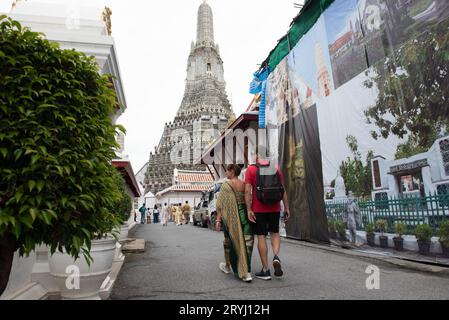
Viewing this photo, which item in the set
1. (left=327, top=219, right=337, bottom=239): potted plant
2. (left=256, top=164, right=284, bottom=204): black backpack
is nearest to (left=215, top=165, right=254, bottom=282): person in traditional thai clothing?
(left=256, top=164, right=284, bottom=204): black backpack

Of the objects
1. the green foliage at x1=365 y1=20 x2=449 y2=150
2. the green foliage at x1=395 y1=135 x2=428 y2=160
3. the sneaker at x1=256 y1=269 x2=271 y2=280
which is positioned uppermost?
the green foliage at x1=365 y1=20 x2=449 y2=150

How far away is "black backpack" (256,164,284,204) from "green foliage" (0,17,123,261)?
91.3 inches

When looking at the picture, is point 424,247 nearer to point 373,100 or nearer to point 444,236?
point 444,236

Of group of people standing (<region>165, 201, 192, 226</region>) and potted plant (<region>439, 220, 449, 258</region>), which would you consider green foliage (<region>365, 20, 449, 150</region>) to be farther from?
group of people standing (<region>165, 201, 192, 226</region>)

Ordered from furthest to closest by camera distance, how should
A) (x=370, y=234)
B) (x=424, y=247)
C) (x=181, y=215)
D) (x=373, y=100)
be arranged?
(x=181, y=215) < (x=370, y=234) < (x=373, y=100) < (x=424, y=247)

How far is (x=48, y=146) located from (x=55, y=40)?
331 centimetres

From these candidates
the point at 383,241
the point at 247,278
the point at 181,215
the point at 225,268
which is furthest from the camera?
the point at 181,215

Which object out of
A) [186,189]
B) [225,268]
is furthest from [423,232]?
[186,189]

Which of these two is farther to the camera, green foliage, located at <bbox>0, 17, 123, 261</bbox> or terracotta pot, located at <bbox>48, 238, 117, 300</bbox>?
terracotta pot, located at <bbox>48, 238, 117, 300</bbox>

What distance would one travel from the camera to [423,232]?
16.4ft

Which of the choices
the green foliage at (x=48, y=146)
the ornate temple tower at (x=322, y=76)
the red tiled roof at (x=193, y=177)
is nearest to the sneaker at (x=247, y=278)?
the green foliage at (x=48, y=146)

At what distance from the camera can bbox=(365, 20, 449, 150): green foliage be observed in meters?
4.66

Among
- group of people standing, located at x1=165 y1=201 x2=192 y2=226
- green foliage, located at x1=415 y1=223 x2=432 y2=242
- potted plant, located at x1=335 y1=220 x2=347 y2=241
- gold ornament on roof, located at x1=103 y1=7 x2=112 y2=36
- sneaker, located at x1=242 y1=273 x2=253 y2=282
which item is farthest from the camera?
group of people standing, located at x1=165 y1=201 x2=192 y2=226
